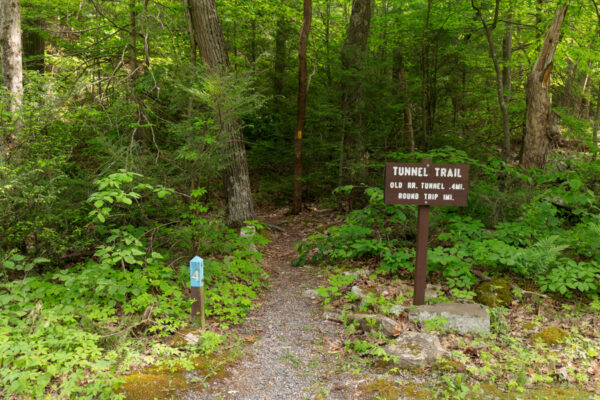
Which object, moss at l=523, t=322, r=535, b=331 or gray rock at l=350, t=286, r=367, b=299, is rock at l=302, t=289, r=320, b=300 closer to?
gray rock at l=350, t=286, r=367, b=299

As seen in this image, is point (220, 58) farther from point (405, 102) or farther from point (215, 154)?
point (405, 102)

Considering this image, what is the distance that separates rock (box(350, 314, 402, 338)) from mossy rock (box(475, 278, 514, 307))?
1.37 metres

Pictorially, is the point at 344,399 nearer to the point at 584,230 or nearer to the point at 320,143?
the point at 584,230

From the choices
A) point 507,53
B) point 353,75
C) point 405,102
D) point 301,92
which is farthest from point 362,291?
point 507,53

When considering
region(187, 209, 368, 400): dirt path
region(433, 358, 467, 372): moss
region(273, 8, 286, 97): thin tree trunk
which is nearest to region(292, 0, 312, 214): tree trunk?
region(273, 8, 286, 97): thin tree trunk

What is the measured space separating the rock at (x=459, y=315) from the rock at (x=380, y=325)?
369 mm

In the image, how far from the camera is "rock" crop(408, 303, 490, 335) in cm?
444

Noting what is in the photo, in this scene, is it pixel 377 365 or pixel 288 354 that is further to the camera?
pixel 288 354

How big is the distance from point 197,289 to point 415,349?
8.15ft

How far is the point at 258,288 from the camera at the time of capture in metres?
6.01

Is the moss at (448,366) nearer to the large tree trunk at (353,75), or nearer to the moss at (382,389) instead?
the moss at (382,389)

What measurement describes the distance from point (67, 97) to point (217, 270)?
3.55 m

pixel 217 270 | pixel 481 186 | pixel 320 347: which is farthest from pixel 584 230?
pixel 217 270

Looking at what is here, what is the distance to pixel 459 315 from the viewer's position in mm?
4500
